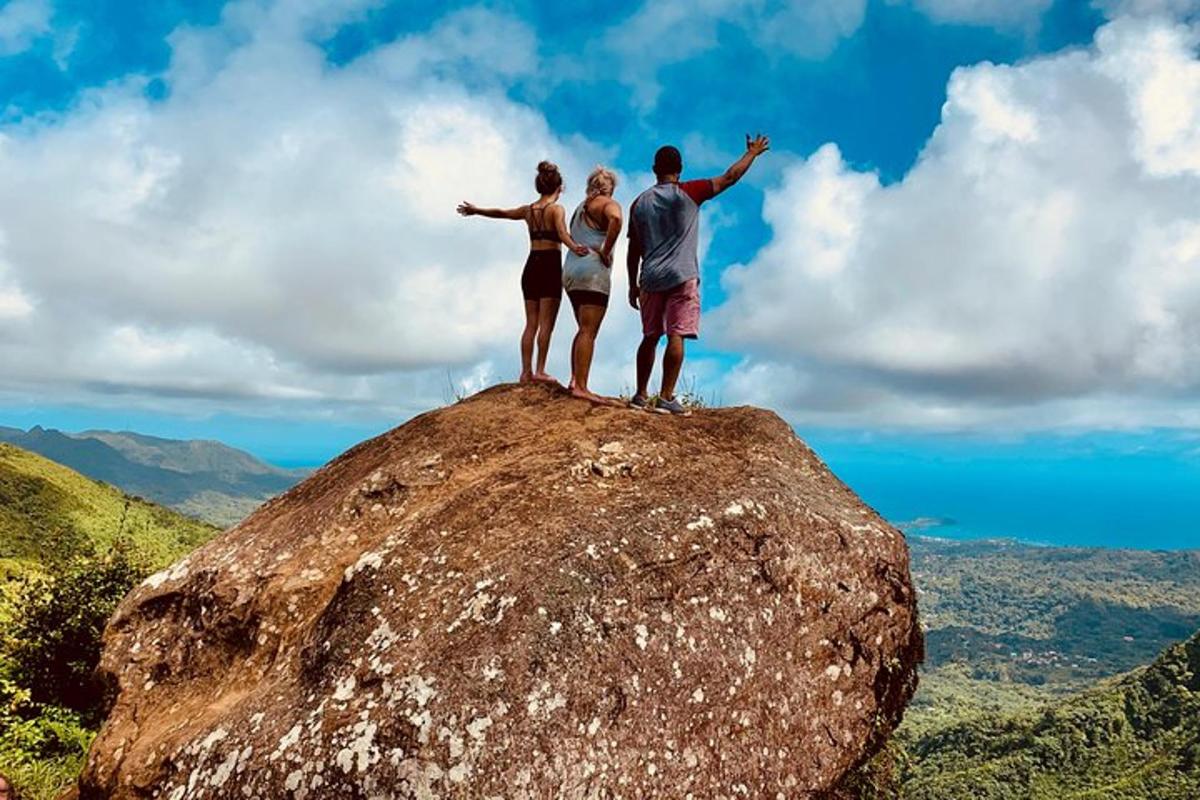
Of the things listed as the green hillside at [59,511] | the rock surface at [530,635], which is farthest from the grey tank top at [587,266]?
the green hillside at [59,511]

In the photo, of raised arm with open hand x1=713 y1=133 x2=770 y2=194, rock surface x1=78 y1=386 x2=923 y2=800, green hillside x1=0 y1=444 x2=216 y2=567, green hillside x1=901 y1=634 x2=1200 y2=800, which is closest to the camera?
rock surface x1=78 y1=386 x2=923 y2=800

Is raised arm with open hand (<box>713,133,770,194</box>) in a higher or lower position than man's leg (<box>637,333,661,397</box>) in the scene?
higher

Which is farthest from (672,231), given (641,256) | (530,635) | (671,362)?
(530,635)

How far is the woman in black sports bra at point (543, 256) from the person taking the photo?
39.7 feet

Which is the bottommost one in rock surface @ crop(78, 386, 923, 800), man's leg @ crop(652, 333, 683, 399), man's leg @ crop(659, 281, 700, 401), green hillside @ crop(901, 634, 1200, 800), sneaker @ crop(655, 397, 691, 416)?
green hillside @ crop(901, 634, 1200, 800)

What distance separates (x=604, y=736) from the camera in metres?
6.60

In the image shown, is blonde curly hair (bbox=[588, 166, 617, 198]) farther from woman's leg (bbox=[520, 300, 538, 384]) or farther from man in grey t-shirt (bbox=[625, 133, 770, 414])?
woman's leg (bbox=[520, 300, 538, 384])

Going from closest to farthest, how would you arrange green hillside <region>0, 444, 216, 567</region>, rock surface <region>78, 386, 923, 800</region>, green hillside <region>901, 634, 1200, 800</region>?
rock surface <region>78, 386, 923, 800</region> < green hillside <region>0, 444, 216, 567</region> < green hillside <region>901, 634, 1200, 800</region>

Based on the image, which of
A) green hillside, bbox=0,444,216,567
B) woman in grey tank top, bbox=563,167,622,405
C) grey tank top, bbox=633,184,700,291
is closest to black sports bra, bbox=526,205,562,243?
woman in grey tank top, bbox=563,167,622,405

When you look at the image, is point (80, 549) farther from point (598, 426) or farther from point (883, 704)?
point (883, 704)

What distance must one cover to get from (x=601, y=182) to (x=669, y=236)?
1.32 m

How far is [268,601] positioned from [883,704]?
712cm

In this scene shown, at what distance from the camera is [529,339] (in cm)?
1289

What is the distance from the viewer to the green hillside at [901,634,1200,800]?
135 m
